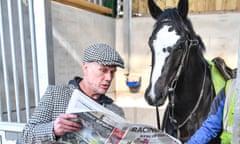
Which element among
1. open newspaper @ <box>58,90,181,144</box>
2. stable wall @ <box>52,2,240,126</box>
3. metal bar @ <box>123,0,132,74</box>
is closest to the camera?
open newspaper @ <box>58,90,181,144</box>

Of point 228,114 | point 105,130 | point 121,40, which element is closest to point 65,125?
point 105,130

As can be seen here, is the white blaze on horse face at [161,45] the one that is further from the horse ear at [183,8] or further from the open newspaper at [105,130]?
the open newspaper at [105,130]

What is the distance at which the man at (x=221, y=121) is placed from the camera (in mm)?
938

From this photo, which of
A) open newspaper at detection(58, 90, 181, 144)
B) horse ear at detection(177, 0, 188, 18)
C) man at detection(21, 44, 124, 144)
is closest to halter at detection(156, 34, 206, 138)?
horse ear at detection(177, 0, 188, 18)

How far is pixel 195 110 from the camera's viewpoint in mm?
1567

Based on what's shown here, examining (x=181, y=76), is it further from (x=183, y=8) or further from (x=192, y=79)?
(x=183, y=8)

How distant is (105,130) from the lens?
73cm

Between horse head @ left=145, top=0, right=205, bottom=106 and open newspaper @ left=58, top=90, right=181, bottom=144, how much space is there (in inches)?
31.5

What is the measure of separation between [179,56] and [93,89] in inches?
30.9

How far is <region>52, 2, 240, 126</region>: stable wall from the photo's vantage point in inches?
66.6

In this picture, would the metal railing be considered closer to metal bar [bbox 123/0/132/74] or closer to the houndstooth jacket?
the houndstooth jacket

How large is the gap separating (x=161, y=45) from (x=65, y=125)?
96 cm

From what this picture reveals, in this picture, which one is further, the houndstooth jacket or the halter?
the halter

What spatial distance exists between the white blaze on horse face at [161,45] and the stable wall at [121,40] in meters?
0.62
